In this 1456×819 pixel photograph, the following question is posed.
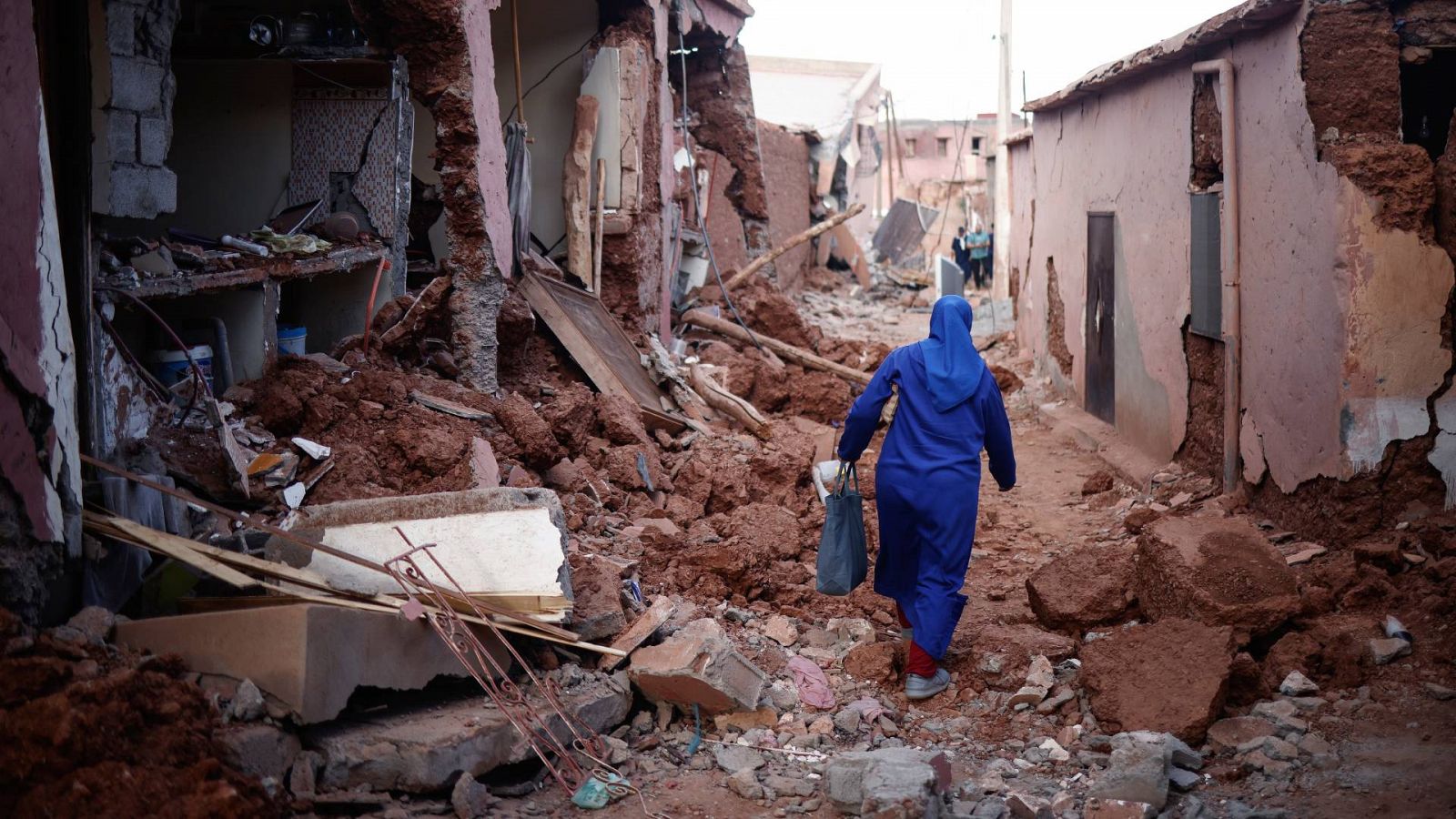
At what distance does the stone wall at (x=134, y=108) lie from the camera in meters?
5.62

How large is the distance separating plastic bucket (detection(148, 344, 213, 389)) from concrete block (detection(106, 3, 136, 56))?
1.43 m

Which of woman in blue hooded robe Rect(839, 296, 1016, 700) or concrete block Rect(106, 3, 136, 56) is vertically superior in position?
concrete block Rect(106, 3, 136, 56)

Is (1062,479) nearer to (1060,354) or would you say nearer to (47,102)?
(1060,354)

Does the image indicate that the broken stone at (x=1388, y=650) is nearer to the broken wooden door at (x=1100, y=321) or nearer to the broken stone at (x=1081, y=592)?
the broken stone at (x=1081, y=592)

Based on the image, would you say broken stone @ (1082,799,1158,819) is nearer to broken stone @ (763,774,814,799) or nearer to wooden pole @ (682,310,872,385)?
broken stone @ (763,774,814,799)

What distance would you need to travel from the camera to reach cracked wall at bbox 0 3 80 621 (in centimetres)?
358

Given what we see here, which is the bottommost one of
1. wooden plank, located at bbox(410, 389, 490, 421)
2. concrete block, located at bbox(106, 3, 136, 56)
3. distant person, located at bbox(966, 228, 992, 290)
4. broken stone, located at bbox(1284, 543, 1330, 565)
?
broken stone, located at bbox(1284, 543, 1330, 565)

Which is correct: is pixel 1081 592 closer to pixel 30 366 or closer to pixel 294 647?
pixel 294 647

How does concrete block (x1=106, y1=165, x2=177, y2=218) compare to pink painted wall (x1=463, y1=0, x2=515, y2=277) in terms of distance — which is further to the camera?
pink painted wall (x1=463, y1=0, x2=515, y2=277)

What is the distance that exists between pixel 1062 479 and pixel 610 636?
504 centimetres

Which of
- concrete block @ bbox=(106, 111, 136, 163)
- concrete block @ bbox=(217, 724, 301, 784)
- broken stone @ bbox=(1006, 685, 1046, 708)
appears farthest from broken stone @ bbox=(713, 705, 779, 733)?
concrete block @ bbox=(106, 111, 136, 163)

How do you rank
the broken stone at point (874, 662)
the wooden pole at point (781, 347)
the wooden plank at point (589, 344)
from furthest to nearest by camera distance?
1. the wooden pole at point (781, 347)
2. the wooden plank at point (589, 344)
3. the broken stone at point (874, 662)

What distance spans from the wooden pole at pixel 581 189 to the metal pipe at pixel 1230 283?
4.90m

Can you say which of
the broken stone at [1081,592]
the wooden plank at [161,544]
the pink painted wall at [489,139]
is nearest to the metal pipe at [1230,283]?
the broken stone at [1081,592]
